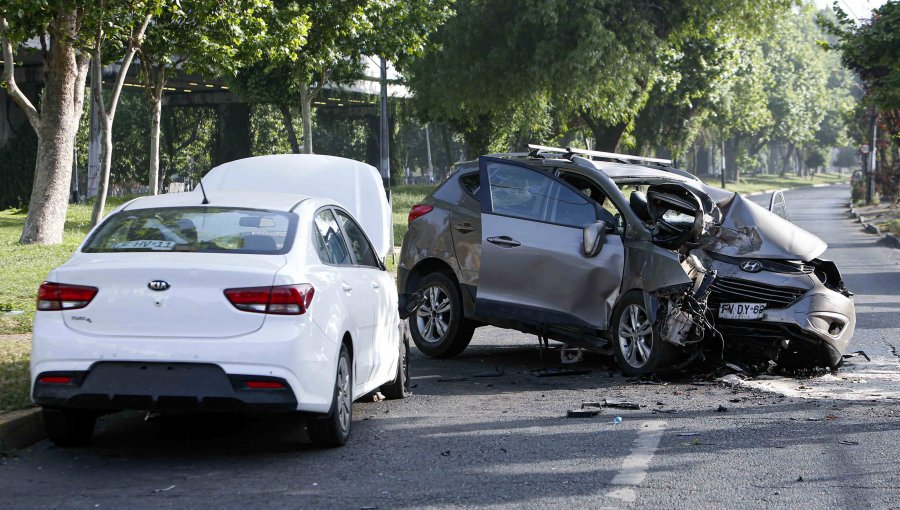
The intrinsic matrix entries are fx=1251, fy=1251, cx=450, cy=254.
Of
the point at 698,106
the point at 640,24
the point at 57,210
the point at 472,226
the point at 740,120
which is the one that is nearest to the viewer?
the point at 472,226

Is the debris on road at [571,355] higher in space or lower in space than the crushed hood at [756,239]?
lower

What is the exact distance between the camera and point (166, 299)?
6543 millimetres

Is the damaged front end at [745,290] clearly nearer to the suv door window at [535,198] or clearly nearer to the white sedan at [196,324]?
the suv door window at [535,198]

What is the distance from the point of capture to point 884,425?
7.99 meters

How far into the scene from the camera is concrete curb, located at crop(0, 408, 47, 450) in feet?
23.8

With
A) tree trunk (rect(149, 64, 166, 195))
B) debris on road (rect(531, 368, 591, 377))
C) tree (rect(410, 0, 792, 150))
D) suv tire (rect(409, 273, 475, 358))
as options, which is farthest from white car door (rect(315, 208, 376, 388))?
tree (rect(410, 0, 792, 150))

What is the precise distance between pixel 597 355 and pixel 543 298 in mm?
1525

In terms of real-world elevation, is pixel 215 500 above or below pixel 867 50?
below

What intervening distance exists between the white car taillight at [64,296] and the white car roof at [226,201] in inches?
40.7

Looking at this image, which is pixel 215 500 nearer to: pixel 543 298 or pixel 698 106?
pixel 543 298

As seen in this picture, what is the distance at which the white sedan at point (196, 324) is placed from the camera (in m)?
6.50

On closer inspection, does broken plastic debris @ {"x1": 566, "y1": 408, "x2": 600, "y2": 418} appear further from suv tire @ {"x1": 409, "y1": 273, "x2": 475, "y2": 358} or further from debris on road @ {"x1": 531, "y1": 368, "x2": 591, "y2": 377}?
suv tire @ {"x1": 409, "y1": 273, "x2": 475, "y2": 358}

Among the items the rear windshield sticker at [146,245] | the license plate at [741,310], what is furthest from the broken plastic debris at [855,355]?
the rear windshield sticker at [146,245]

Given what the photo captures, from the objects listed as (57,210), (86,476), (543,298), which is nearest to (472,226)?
(543,298)
